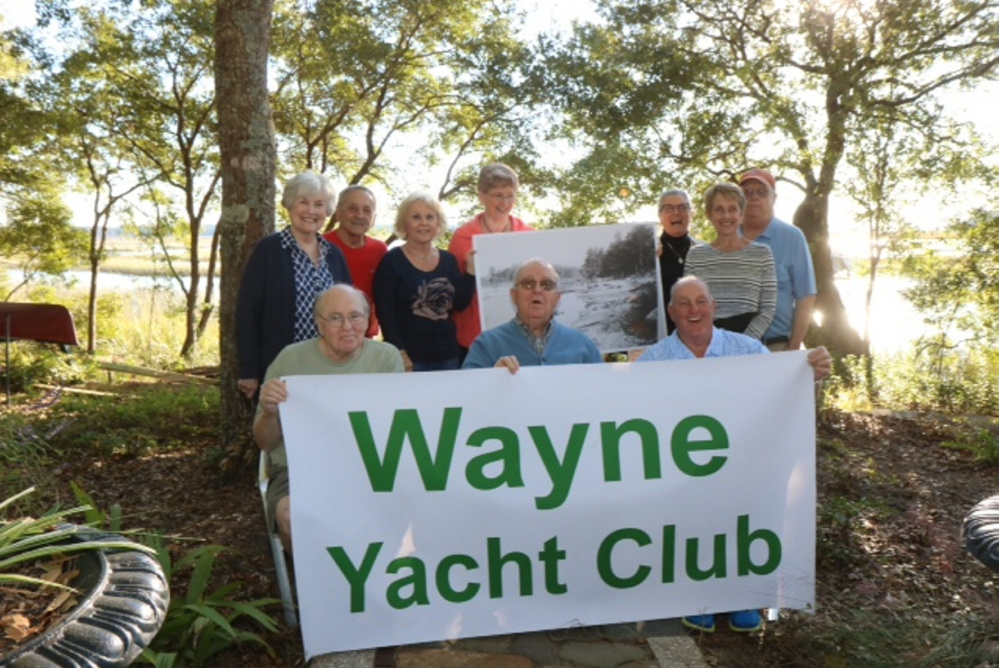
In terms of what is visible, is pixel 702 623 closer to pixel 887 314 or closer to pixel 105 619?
pixel 105 619

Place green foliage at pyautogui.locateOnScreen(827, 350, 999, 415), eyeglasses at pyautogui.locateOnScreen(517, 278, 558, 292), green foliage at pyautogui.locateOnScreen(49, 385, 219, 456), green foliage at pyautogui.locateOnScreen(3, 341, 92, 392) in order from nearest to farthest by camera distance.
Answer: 1. eyeglasses at pyautogui.locateOnScreen(517, 278, 558, 292)
2. green foliage at pyautogui.locateOnScreen(49, 385, 219, 456)
3. green foliage at pyautogui.locateOnScreen(827, 350, 999, 415)
4. green foliage at pyautogui.locateOnScreen(3, 341, 92, 392)

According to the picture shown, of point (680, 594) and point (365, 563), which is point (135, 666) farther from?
point (680, 594)

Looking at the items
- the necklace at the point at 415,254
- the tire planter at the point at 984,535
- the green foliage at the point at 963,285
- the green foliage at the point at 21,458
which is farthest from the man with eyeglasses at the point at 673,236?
the green foliage at the point at 963,285

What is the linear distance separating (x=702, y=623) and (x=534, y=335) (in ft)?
4.27

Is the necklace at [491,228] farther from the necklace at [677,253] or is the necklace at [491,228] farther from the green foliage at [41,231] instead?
the green foliage at [41,231]

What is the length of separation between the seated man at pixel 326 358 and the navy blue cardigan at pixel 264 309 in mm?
451

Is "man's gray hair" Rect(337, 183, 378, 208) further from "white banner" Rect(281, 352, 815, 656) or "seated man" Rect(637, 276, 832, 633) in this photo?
"seated man" Rect(637, 276, 832, 633)

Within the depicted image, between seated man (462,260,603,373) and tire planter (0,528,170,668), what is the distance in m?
1.61

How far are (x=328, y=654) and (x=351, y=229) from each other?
2.09 meters

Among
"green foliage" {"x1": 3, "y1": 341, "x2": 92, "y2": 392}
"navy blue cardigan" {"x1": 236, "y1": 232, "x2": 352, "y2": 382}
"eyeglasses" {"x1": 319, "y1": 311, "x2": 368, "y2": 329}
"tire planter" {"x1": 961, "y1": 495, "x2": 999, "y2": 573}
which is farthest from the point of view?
"green foliage" {"x1": 3, "y1": 341, "x2": 92, "y2": 392}

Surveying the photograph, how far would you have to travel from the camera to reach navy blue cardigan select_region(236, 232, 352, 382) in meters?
4.08

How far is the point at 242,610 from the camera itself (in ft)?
10.8

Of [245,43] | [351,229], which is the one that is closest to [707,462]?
[351,229]

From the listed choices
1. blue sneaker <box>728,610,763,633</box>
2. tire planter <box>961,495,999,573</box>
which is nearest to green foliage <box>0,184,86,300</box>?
blue sneaker <box>728,610,763,633</box>
